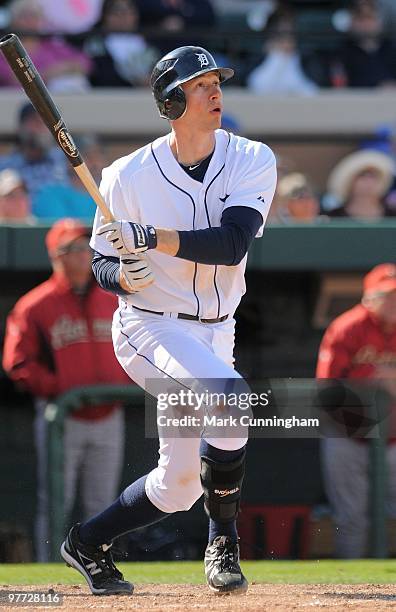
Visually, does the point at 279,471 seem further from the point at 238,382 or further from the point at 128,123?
the point at 128,123

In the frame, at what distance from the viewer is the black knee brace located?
412cm

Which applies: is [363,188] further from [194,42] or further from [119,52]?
[119,52]

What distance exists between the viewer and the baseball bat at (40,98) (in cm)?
404

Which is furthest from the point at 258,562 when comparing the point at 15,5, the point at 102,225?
the point at 15,5

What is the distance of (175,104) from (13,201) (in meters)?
3.22

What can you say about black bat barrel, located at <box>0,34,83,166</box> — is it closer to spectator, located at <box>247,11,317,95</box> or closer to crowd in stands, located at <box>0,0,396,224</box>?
crowd in stands, located at <box>0,0,396,224</box>

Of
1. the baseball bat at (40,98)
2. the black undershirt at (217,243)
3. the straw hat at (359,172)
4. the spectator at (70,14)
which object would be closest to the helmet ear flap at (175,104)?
the black undershirt at (217,243)

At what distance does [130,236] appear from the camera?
12.9ft

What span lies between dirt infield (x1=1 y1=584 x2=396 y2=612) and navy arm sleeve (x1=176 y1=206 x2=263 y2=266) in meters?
1.12

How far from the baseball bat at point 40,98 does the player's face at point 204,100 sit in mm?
418

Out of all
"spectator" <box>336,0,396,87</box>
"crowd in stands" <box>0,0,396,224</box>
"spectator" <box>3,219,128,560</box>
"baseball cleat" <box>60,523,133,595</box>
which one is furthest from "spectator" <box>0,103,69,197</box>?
"baseball cleat" <box>60,523,133,595</box>

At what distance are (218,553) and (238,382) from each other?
584 mm

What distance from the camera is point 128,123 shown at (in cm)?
918

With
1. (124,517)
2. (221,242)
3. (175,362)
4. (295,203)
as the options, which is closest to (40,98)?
(221,242)
